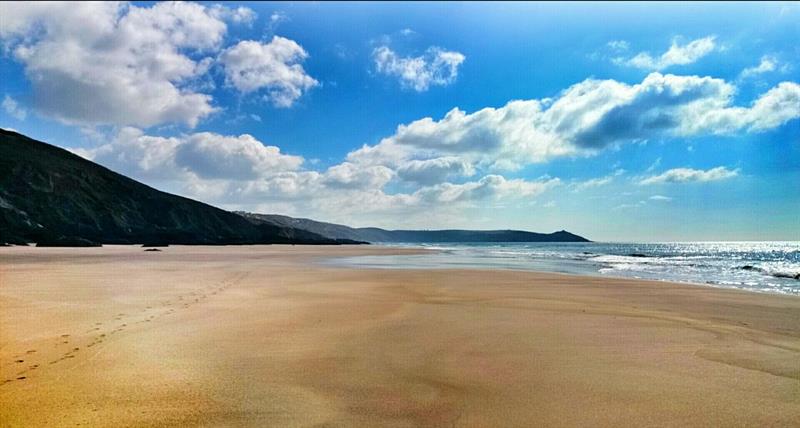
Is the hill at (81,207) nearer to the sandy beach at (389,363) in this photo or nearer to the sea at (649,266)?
the sea at (649,266)

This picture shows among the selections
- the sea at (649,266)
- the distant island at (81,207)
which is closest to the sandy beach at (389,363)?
the sea at (649,266)

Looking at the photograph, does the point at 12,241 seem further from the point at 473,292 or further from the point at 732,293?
the point at 732,293

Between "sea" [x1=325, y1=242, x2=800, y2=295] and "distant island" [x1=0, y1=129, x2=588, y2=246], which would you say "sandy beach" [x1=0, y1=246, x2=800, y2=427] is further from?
"distant island" [x1=0, y1=129, x2=588, y2=246]

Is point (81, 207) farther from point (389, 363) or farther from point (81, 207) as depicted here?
A: point (389, 363)

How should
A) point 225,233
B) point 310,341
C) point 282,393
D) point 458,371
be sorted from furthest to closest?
point 225,233 < point 310,341 < point 458,371 < point 282,393

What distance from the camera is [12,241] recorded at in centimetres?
4784

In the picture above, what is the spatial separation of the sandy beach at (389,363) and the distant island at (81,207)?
2067 inches

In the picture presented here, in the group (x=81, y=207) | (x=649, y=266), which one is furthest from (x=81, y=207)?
(x=649, y=266)

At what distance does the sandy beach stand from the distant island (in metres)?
52.5

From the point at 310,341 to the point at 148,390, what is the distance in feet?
9.53

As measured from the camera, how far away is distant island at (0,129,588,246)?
6291 centimetres

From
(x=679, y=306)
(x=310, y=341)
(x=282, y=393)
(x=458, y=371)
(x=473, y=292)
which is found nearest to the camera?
(x=282, y=393)

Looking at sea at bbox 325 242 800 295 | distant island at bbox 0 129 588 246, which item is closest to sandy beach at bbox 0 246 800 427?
sea at bbox 325 242 800 295

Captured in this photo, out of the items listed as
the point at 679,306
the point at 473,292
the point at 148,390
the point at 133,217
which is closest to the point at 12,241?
the point at 133,217
